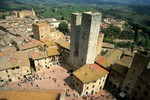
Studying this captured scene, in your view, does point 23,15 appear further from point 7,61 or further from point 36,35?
point 7,61

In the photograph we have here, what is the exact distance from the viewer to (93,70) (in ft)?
110

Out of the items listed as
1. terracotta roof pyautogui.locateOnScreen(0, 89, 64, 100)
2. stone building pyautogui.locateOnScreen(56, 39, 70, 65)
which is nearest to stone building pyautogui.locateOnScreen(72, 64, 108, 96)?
terracotta roof pyautogui.locateOnScreen(0, 89, 64, 100)

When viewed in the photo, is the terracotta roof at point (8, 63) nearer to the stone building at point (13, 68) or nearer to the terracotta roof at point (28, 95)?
the stone building at point (13, 68)

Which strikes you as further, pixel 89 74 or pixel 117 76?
pixel 117 76

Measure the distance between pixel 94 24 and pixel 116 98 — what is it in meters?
21.6

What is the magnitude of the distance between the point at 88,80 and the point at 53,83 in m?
12.0

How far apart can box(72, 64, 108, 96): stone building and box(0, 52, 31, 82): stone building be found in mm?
16514

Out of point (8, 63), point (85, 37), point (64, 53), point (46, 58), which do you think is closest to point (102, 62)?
point (85, 37)

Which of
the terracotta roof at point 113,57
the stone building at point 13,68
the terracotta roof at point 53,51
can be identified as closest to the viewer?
the stone building at point 13,68

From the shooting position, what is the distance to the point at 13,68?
34531 mm

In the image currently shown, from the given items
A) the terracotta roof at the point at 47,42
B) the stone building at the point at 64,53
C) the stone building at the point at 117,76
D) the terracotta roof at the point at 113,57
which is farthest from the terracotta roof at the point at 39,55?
the stone building at the point at 117,76

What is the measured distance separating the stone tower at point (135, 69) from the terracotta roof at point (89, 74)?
6.63m

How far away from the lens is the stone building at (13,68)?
1321 inches

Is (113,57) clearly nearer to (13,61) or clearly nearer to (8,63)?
(13,61)
